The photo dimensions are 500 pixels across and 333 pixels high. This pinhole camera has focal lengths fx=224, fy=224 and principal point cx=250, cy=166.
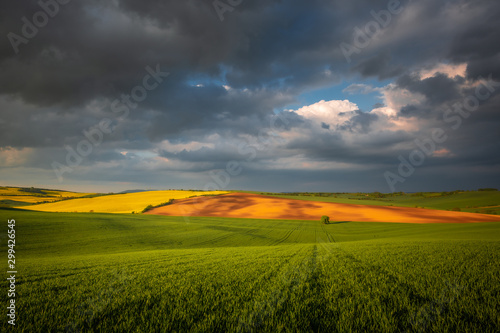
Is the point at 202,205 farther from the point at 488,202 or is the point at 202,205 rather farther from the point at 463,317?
the point at 488,202

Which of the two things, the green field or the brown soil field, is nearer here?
the green field

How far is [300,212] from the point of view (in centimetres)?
6438

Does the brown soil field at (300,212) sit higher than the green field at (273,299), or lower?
lower

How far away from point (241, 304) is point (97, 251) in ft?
77.0

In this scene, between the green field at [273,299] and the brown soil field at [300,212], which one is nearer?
the green field at [273,299]

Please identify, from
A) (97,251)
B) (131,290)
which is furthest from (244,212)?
(131,290)

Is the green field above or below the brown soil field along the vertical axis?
above

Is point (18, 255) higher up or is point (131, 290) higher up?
point (131, 290)

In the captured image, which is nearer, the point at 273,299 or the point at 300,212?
the point at 273,299

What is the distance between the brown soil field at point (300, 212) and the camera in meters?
54.5

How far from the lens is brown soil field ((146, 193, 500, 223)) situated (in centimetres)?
5447

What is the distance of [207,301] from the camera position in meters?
5.61

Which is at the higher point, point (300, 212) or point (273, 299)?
point (273, 299)

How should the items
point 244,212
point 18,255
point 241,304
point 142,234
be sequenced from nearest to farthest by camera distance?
1. point 241,304
2. point 18,255
3. point 142,234
4. point 244,212
